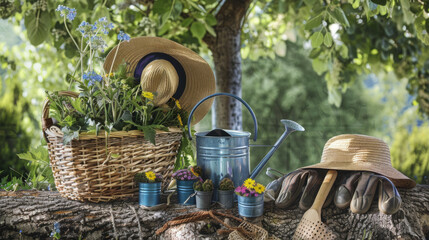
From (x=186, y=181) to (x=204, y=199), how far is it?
0.38ft

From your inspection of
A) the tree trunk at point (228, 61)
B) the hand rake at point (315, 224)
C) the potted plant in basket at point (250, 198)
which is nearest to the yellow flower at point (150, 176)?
the potted plant in basket at point (250, 198)

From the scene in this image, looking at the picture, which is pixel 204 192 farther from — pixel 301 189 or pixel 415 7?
pixel 415 7

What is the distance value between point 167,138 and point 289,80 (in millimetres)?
8321

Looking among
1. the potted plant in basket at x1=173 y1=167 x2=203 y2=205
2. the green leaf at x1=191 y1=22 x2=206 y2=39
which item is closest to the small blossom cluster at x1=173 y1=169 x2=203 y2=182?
the potted plant in basket at x1=173 y1=167 x2=203 y2=205

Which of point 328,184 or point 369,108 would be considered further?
point 369,108

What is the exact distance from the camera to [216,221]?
1655 mm

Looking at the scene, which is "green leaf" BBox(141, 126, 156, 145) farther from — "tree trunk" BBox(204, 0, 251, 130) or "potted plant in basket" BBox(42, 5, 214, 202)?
"tree trunk" BBox(204, 0, 251, 130)

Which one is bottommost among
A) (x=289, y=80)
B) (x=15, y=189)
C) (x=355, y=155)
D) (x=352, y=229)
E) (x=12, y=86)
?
(x=352, y=229)

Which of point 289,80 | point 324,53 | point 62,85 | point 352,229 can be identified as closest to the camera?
point 352,229

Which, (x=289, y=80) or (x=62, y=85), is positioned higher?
(x=289, y=80)

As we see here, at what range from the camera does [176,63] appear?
2.08m

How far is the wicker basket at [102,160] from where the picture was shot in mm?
1714

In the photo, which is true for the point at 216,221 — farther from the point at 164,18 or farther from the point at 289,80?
the point at 289,80

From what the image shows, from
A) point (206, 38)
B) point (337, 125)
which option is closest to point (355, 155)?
point (206, 38)
